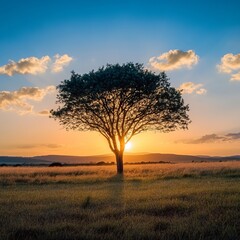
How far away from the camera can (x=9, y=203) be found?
15.6 meters

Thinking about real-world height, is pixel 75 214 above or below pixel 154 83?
below

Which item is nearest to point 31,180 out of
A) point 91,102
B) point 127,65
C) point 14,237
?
point 91,102

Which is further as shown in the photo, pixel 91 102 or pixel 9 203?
pixel 91 102

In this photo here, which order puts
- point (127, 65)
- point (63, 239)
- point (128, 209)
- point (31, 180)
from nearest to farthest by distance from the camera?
point (63, 239), point (128, 209), point (31, 180), point (127, 65)

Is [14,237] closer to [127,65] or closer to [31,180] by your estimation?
[31,180]

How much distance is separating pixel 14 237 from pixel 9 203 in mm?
7173

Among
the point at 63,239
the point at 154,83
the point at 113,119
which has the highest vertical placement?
the point at 154,83

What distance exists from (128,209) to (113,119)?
32.9 m

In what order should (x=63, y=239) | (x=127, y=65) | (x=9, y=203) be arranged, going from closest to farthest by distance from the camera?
(x=63, y=239) → (x=9, y=203) → (x=127, y=65)

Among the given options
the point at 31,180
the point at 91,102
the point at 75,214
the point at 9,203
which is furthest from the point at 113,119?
the point at 75,214

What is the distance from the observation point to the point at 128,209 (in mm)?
12906

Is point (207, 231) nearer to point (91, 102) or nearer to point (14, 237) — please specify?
point (14, 237)

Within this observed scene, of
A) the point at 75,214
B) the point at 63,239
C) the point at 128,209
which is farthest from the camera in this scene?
the point at 128,209

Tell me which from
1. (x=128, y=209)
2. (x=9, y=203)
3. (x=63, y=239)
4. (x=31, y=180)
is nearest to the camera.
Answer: (x=63, y=239)
